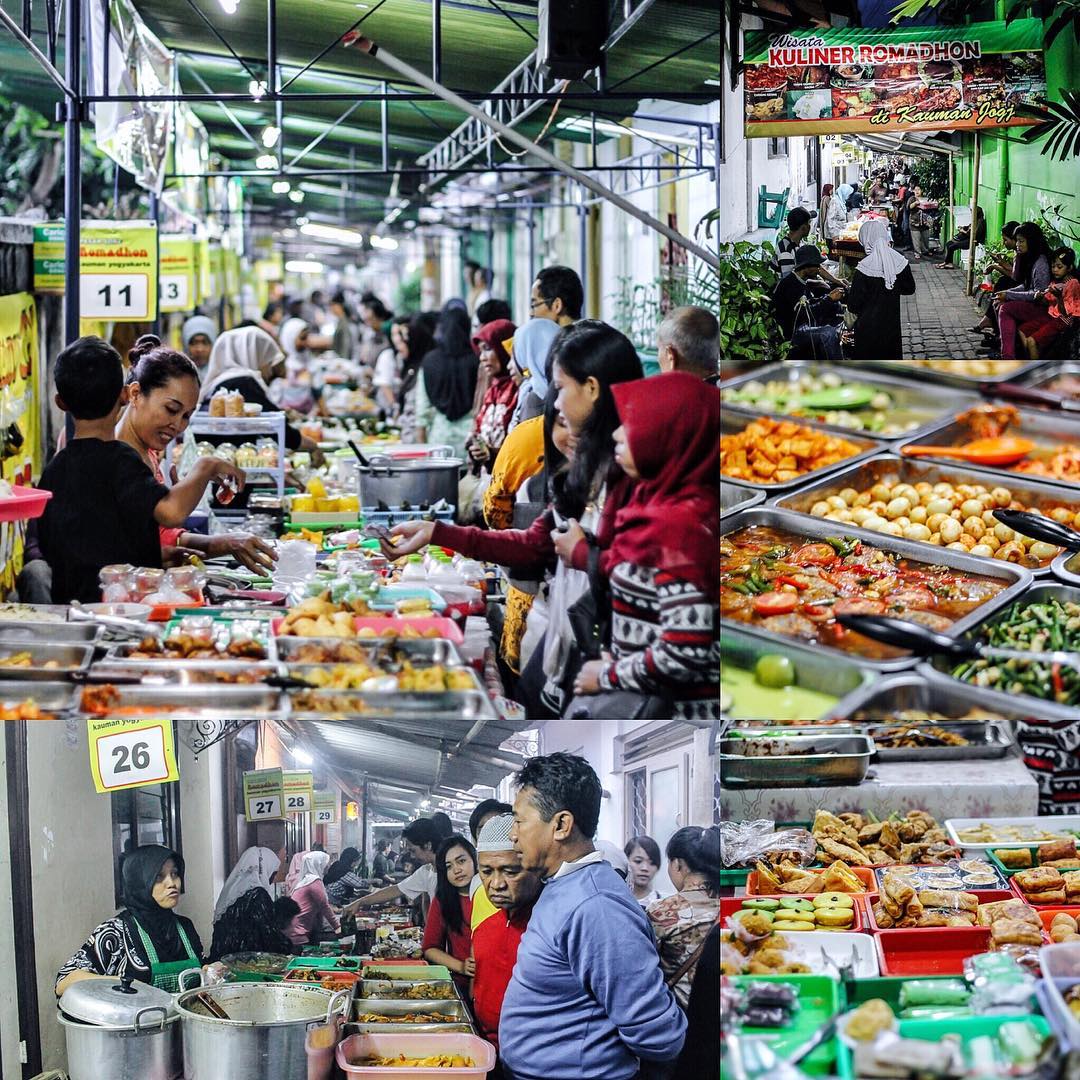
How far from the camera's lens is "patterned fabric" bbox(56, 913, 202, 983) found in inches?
135

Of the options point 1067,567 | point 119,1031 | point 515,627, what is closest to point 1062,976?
point 1067,567

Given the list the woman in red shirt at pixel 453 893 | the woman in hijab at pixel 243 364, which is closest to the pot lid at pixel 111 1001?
the woman in red shirt at pixel 453 893

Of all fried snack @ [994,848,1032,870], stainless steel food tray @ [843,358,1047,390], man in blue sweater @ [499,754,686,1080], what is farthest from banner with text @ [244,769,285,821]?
fried snack @ [994,848,1032,870]

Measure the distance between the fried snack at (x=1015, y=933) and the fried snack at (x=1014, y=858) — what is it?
0.41 meters

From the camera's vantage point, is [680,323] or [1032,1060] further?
[680,323]

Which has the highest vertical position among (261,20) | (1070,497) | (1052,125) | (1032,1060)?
(261,20)

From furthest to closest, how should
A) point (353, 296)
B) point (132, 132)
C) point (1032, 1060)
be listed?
point (353, 296), point (132, 132), point (1032, 1060)

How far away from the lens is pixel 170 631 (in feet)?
10.9

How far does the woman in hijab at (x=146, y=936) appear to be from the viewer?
342 centimetres

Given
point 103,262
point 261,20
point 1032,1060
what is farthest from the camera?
point 103,262

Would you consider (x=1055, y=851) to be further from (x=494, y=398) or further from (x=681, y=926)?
(x=494, y=398)

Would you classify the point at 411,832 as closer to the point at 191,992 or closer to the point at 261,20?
the point at 191,992

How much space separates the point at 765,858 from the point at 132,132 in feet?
15.9

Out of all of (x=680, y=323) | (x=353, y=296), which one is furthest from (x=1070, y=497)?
(x=353, y=296)
